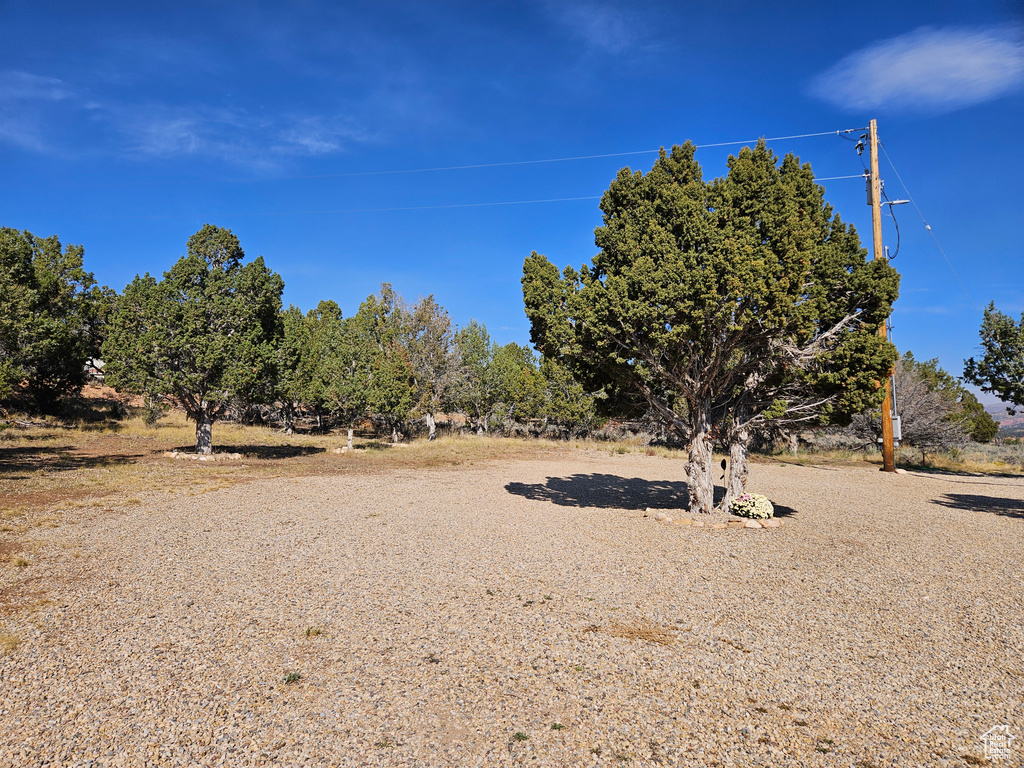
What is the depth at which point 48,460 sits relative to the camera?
18.7 m

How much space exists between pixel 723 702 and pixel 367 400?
2915cm

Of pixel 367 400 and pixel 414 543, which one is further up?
pixel 367 400

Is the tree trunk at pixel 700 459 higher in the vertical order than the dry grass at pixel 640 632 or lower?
higher

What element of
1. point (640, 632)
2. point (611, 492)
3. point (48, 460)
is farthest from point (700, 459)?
point (48, 460)

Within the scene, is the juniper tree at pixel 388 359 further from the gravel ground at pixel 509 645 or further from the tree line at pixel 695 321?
the gravel ground at pixel 509 645

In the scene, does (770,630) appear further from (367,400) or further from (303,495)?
(367,400)

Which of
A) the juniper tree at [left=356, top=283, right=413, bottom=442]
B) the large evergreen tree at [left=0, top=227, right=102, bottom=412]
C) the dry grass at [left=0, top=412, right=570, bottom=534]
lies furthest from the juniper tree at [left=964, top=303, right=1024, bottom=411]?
the large evergreen tree at [left=0, top=227, right=102, bottom=412]

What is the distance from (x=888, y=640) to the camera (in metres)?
5.63

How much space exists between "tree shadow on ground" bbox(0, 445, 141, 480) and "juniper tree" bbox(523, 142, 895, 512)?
16.0 meters

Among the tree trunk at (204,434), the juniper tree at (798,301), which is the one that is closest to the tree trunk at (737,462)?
the juniper tree at (798,301)

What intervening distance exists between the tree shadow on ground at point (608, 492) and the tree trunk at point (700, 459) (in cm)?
207

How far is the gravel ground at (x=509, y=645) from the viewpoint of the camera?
388cm

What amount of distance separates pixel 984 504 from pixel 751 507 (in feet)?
26.5

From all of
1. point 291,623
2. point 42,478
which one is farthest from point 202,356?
point 291,623
